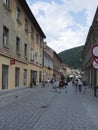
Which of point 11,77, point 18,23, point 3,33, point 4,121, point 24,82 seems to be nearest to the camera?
point 4,121

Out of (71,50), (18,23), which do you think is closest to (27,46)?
(18,23)

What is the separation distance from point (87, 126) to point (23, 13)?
2308 centimetres

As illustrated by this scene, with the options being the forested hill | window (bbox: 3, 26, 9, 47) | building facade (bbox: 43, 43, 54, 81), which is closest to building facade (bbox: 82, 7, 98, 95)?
window (bbox: 3, 26, 9, 47)

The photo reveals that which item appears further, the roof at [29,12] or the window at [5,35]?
the roof at [29,12]

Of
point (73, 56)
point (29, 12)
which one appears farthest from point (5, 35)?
point (73, 56)

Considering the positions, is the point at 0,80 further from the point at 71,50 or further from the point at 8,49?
the point at 71,50

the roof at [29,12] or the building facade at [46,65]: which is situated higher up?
the roof at [29,12]

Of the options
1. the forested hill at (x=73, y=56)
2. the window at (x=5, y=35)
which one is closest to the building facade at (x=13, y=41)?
the window at (x=5, y=35)

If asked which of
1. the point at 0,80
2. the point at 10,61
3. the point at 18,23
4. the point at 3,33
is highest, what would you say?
the point at 18,23

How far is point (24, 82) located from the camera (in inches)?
1303

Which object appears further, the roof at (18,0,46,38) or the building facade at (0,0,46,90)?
the roof at (18,0,46,38)

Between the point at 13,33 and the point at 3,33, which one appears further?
the point at 13,33

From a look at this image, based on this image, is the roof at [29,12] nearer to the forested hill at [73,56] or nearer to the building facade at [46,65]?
the building facade at [46,65]

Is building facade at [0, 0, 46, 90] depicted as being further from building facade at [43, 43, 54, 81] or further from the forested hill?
the forested hill
